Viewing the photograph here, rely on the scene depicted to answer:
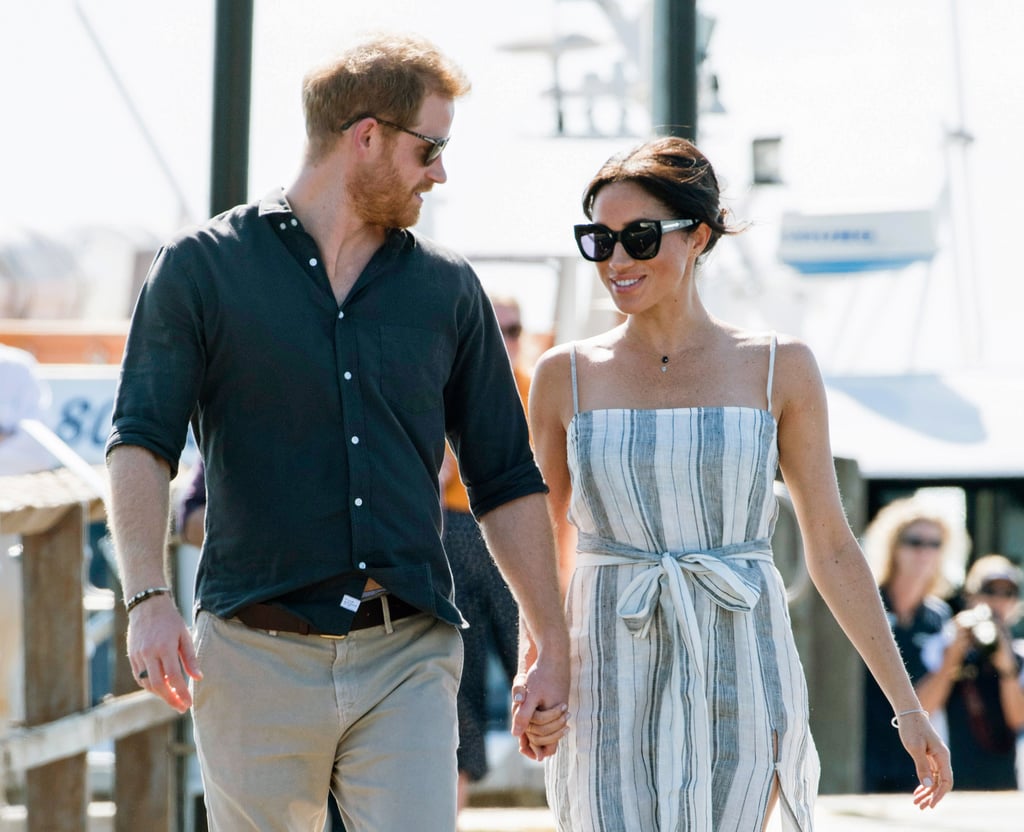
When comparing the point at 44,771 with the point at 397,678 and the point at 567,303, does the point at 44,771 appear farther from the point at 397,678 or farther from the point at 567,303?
the point at 567,303

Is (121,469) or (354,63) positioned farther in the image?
(354,63)

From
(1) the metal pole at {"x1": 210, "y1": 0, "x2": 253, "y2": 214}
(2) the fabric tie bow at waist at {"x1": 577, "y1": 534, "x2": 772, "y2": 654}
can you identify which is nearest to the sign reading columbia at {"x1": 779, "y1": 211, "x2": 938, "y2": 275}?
(1) the metal pole at {"x1": 210, "y1": 0, "x2": 253, "y2": 214}

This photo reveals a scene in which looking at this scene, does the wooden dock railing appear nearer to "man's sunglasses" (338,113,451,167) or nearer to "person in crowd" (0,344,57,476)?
"man's sunglasses" (338,113,451,167)

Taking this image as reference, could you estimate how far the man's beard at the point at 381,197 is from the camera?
2.90m

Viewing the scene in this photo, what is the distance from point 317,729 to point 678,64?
6.32 feet

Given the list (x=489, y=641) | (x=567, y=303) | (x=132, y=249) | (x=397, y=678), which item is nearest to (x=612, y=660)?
(x=397, y=678)

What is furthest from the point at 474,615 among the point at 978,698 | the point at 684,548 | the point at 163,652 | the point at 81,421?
the point at 81,421

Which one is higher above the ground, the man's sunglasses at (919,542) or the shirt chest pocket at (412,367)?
the shirt chest pocket at (412,367)

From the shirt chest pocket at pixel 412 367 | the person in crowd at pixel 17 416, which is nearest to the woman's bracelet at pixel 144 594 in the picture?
the shirt chest pocket at pixel 412 367

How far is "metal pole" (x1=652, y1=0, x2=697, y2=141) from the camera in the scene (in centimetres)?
396

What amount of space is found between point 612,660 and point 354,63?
118cm

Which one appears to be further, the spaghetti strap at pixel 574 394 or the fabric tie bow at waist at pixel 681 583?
the spaghetti strap at pixel 574 394

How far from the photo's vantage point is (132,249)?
19.3 metres

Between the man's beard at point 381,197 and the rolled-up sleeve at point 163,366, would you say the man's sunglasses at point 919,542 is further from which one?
the rolled-up sleeve at point 163,366
